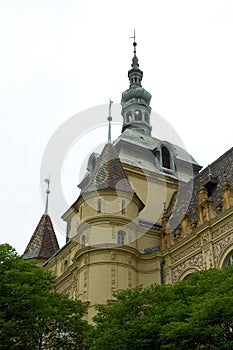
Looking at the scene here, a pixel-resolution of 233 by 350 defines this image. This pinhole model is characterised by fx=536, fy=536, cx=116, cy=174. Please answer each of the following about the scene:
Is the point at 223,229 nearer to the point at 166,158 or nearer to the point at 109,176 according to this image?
the point at 109,176

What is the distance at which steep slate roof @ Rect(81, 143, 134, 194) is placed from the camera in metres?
37.5

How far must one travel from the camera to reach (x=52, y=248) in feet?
166

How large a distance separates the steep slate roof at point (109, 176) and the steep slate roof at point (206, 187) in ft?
13.2

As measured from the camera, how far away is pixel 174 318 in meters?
20.6

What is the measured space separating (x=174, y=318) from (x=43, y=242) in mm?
31572

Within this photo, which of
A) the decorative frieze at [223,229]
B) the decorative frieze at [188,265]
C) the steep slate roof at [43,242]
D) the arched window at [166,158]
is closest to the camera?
the decorative frieze at [223,229]

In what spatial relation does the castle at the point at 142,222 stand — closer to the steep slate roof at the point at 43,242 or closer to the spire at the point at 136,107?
the steep slate roof at the point at 43,242

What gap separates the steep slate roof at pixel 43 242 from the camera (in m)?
49.6

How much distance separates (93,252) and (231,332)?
1587 centimetres

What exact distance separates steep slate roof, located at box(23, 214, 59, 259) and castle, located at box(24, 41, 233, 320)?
159 inches

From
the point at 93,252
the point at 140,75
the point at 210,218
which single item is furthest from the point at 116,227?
the point at 140,75

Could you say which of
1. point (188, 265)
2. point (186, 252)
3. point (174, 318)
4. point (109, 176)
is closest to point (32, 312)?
point (174, 318)

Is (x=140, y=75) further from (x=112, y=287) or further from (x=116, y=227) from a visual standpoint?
(x=112, y=287)

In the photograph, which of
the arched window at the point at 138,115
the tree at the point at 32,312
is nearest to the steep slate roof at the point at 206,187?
the tree at the point at 32,312
